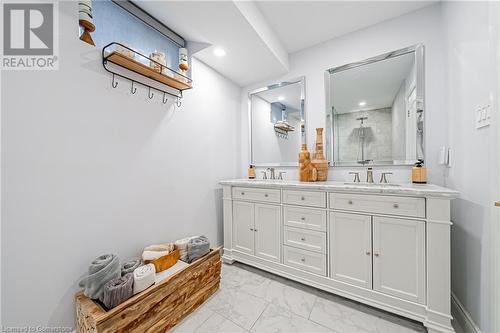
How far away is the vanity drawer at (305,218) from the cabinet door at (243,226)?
0.40m

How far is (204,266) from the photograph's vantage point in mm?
1479

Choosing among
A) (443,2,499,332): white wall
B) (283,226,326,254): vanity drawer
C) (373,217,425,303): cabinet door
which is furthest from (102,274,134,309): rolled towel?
(443,2,499,332): white wall

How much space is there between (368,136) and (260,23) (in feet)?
4.87

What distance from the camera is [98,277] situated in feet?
3.35

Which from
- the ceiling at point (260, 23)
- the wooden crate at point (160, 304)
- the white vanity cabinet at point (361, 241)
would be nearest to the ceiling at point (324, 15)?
the ceiling at point (260, 23)

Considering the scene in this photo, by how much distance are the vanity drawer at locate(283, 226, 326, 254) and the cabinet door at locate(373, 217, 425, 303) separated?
37 cm

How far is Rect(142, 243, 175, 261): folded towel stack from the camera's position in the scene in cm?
133

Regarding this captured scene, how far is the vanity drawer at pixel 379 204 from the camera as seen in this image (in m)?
1.21

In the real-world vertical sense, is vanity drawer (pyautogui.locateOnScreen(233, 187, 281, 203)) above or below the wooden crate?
above

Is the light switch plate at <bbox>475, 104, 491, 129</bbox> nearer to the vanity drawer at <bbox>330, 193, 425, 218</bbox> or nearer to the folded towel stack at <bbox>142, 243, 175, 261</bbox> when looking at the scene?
the vanity drawer at <bbox>330, 193, 425, 218</bbox>

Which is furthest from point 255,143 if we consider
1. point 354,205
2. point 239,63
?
point 354,205

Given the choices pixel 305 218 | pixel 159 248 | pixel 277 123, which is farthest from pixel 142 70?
pixel 305 218

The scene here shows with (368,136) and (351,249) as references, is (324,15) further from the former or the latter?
(351,249)

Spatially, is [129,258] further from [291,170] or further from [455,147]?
[455,147]
